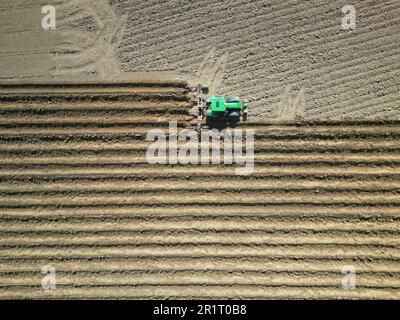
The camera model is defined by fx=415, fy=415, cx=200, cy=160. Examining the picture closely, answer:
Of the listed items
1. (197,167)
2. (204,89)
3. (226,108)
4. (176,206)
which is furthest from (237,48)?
(176,206)

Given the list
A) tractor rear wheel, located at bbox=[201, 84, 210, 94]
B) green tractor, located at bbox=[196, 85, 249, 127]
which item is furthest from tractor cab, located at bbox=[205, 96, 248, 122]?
tractor rear wheel, located at bbox=[201, 84, 210, 94]

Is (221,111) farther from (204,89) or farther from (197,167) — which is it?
(197,167)

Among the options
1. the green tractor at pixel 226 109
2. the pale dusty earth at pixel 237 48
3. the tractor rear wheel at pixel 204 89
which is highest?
the pale dusty earth at pixel 237 48

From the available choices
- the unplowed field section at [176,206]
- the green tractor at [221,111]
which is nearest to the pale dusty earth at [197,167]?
the unplowed field section at [176,206]

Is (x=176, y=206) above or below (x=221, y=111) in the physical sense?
below

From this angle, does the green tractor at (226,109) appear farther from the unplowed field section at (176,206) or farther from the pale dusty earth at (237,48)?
the unplowed field section at (176,206)

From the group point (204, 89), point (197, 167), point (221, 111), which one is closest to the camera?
point (221, 111)

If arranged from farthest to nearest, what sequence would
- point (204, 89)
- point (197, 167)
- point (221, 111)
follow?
point (204, 89) → point (197, 167) → point (221, 111)

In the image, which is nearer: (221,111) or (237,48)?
(221,111)
